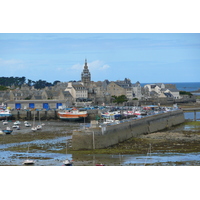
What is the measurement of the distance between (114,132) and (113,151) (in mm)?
3764

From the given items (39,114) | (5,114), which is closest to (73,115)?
(39,114)

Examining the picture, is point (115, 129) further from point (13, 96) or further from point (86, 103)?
point (13, 96)

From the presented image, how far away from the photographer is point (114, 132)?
115 feet

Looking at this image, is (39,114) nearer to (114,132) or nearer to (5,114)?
(5,114)

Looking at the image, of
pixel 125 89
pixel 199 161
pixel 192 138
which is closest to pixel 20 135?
pixel 192 138

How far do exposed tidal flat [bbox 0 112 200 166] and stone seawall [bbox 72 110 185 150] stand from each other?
22.6 inches

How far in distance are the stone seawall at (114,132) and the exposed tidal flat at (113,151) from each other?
57 cm

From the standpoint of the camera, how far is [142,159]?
28344 millimetres

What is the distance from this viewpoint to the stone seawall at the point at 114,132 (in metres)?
32.1

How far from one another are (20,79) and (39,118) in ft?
325

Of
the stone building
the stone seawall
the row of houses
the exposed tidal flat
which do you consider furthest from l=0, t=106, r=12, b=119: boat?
the row of houses

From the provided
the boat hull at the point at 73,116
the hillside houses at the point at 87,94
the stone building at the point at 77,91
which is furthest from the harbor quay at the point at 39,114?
the stone building at the point at 77,91

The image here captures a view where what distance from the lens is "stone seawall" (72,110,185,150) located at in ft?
105

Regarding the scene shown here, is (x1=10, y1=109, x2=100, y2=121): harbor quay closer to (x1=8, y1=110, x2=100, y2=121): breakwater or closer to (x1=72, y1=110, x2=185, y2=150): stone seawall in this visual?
(x1=8, y1=110, x2=100, y2=121): breakwater
